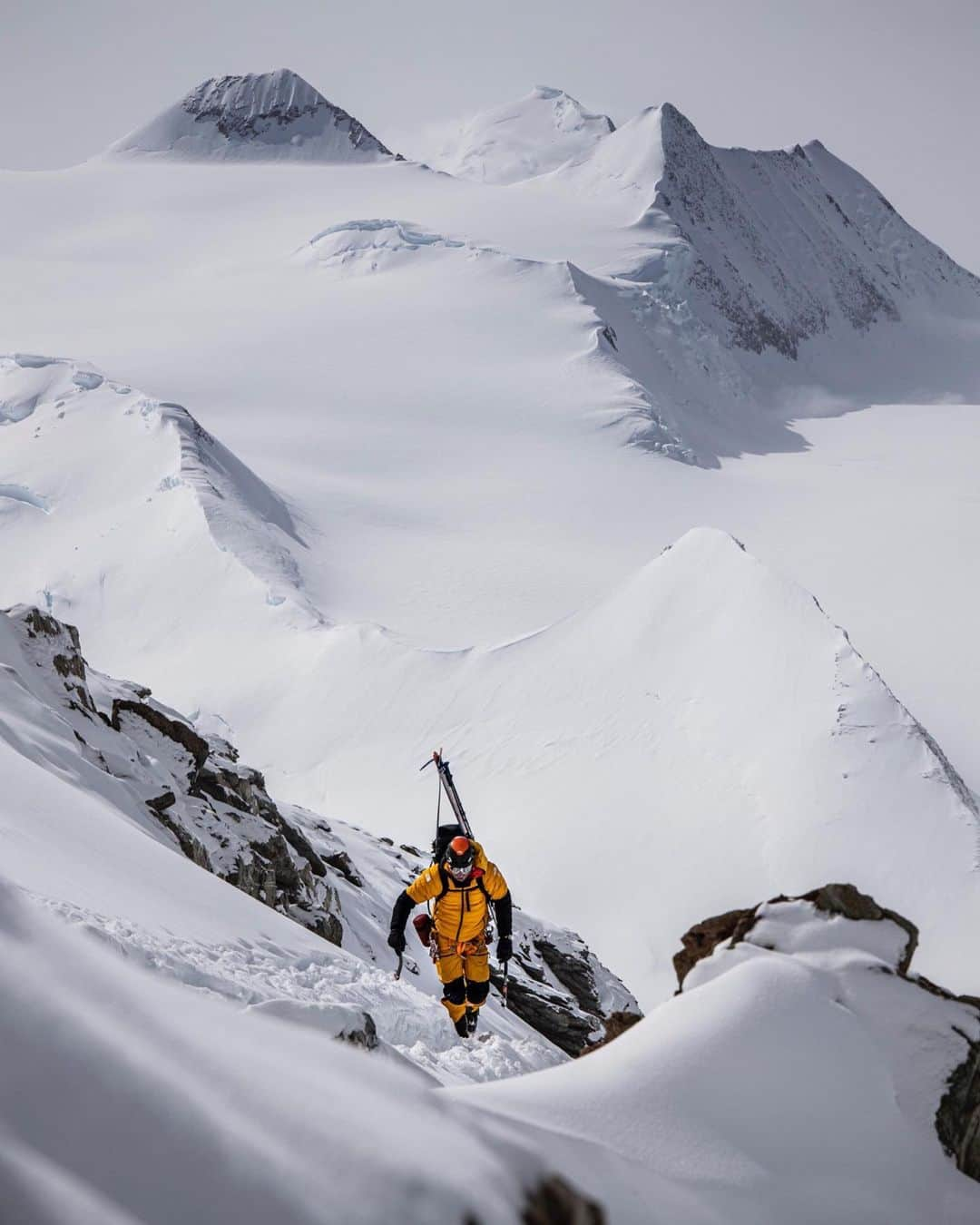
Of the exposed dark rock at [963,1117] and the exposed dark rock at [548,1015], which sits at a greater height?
the exposed dark rock at [963,1117]

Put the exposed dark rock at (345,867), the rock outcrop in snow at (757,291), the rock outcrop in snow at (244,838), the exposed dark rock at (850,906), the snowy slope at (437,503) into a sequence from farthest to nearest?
the rock outcrop in snow at (757,291), the snowy slope at (437,503), the exposed dark rock at (345,867), the rock outcrop in snow at (244,838), the exposed dark rock at (850,906)

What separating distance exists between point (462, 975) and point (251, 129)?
132 meters

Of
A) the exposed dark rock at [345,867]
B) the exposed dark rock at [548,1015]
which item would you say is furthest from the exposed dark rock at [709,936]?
the exposed dark rock at [345,867]

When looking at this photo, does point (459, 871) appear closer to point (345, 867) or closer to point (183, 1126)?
point (183, 1126)

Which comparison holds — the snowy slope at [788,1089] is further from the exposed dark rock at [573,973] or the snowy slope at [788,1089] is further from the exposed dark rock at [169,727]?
the exposed dark rock at [573,973]

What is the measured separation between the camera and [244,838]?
1285cm

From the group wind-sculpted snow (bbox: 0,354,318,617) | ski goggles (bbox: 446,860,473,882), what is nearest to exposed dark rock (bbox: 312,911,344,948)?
ski goggles (bbox: 446,860,473,882)

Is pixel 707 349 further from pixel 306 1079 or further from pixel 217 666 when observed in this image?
pixel 306 1079

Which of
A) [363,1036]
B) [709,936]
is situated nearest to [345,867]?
[709,936]

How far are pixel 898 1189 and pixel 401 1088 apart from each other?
2.06 metres

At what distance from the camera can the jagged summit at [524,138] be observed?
508 ft

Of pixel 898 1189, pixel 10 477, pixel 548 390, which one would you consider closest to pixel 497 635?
pixel 10 477

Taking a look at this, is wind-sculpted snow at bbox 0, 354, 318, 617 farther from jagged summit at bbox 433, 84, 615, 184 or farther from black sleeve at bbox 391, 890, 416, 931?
jagged summit at bbox 433, 84, 615, 184

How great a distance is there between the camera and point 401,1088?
3.33 m
